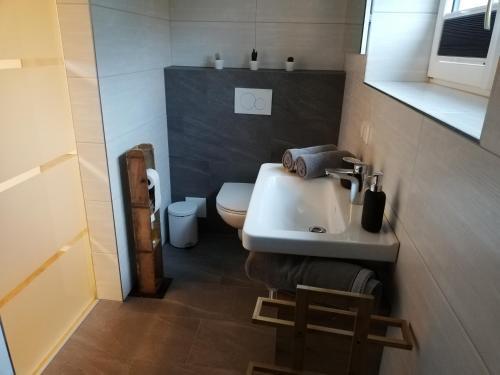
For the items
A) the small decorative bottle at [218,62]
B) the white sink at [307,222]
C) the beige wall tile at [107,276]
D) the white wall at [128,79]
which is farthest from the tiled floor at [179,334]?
the small decorative bottle at [218,62]

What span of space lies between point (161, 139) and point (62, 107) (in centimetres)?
88

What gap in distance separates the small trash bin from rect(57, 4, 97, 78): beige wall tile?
47.0 inches

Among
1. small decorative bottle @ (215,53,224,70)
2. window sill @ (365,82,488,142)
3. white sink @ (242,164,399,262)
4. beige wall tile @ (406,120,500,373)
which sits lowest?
white sink @ (242,164,399,262)

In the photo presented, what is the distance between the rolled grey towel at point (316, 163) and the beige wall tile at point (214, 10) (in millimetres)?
1253

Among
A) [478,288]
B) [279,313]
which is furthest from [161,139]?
[478,288]

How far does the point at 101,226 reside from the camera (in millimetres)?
1924

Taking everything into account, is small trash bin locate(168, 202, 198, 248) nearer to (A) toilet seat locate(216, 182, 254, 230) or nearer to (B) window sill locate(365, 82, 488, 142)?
(A) toilet seat locate(216, 182, 254, 230)

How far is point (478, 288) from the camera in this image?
649 mm

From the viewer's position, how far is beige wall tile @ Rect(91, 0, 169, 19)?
173cm

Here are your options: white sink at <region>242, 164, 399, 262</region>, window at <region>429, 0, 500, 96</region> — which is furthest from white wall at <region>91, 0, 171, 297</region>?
window at <region>429, 0, 500, 96</region>

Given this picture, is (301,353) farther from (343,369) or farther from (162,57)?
(162,57)

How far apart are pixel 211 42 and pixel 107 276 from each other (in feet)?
5.58

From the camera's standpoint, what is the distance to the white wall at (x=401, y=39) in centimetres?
161

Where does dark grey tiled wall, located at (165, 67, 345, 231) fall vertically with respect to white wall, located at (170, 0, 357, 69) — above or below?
below
